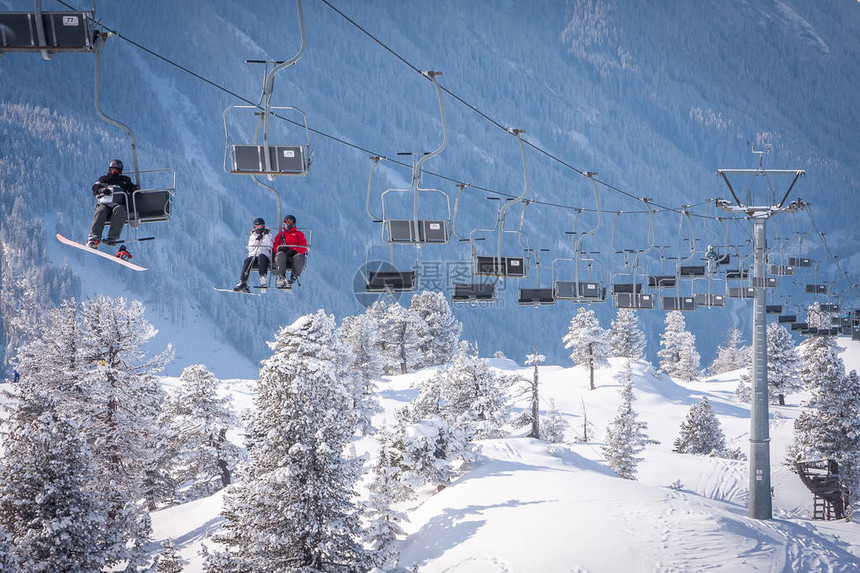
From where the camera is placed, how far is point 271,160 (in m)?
12.0

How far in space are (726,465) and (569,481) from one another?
1978 centimetres

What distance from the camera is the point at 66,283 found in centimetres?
16625

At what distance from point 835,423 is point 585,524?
21480mm

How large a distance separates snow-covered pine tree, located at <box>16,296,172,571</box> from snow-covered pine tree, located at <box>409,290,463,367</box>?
49158 mm

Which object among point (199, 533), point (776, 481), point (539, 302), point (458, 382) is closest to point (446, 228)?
point (539, 302)

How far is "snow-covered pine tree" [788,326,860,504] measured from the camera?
126ft

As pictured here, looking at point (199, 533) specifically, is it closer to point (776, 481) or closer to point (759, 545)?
point (759, 545)

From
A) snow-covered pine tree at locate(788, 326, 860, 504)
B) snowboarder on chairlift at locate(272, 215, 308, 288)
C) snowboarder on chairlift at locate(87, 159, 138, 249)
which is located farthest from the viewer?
snow-covered pine tree at locate(788, 326, 860, 504)

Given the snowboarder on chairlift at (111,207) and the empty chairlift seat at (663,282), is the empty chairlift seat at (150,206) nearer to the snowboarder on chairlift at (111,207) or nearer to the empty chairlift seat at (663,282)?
the snowboarder on chairlift at (111,207)

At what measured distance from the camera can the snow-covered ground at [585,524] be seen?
73.1 ft

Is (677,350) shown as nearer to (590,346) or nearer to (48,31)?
(590,346)

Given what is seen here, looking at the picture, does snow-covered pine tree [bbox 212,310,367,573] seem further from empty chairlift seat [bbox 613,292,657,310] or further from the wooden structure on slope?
the wooden structure on slope

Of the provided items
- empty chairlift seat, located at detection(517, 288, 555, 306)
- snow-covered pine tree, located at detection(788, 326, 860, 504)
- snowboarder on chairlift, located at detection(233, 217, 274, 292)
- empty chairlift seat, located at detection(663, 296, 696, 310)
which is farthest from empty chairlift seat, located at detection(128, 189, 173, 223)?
snow-covered pine tree, located at detection(788, 326, 860, 504)

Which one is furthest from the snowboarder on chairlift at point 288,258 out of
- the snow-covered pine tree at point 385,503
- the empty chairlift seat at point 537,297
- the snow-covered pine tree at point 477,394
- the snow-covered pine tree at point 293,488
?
the snow-covered pine tree at point 477,394
